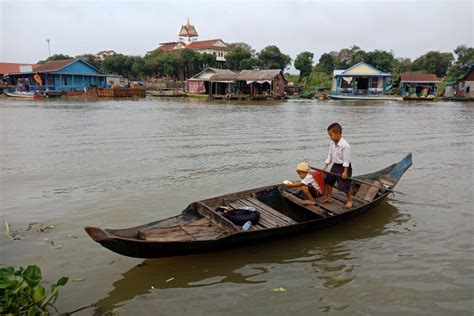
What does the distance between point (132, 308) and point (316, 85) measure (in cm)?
5193

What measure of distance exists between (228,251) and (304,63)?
2071 inches

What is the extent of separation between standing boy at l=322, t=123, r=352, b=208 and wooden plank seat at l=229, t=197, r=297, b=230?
1097 millimetres

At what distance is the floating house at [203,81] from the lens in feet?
149

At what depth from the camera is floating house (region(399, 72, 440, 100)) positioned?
4438 cm

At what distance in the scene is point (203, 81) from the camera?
46.0 m

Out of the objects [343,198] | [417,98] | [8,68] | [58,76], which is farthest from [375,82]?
[8,68]

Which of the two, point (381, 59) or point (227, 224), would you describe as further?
point (381, 59)

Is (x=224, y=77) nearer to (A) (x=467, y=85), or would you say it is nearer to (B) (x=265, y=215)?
(A) (x=467, y=85)

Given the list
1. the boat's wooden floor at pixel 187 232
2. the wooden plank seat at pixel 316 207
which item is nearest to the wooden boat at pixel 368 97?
the wooden plank seat at pixel 316 207

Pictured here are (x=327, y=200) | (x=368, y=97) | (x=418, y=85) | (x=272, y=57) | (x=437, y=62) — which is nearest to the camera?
(x=327, y=200)

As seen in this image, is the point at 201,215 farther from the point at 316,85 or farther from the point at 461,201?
the point at 316,85

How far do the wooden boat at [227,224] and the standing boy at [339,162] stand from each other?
215 millimetres

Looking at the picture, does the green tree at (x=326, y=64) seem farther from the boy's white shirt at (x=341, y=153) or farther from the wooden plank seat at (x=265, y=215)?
the wooden plank seat at (x=265, y=215)

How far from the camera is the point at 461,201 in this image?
7316 millimetres
